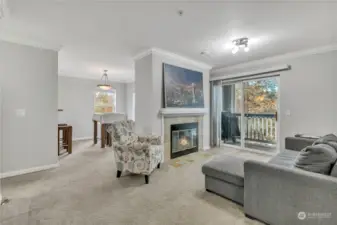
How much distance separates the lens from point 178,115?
4.48m

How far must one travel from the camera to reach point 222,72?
5.77m

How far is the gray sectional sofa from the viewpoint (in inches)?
60.9

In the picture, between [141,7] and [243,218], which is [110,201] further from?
[141,7]

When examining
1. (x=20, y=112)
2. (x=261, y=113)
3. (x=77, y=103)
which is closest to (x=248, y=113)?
(x=261, y=113)

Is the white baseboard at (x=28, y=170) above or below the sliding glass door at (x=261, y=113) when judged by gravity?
below

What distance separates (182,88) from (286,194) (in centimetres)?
324

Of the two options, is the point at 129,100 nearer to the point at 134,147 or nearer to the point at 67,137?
the point at 67,137

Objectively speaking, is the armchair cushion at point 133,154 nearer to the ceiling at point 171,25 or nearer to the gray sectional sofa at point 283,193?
the gray sectional sofa at point 283,193

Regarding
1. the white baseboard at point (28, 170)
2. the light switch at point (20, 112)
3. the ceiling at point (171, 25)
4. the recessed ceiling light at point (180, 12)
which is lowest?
the white baseboard at point (28, 170)

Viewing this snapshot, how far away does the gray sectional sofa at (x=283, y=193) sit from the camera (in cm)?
155

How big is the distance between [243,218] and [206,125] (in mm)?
3557

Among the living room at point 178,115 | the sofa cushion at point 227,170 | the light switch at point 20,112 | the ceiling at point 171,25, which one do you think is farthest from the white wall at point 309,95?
the light switch at point 20,112

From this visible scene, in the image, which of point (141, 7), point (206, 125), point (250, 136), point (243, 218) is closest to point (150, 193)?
point (243, 218)

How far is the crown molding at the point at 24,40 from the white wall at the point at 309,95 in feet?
16.6
